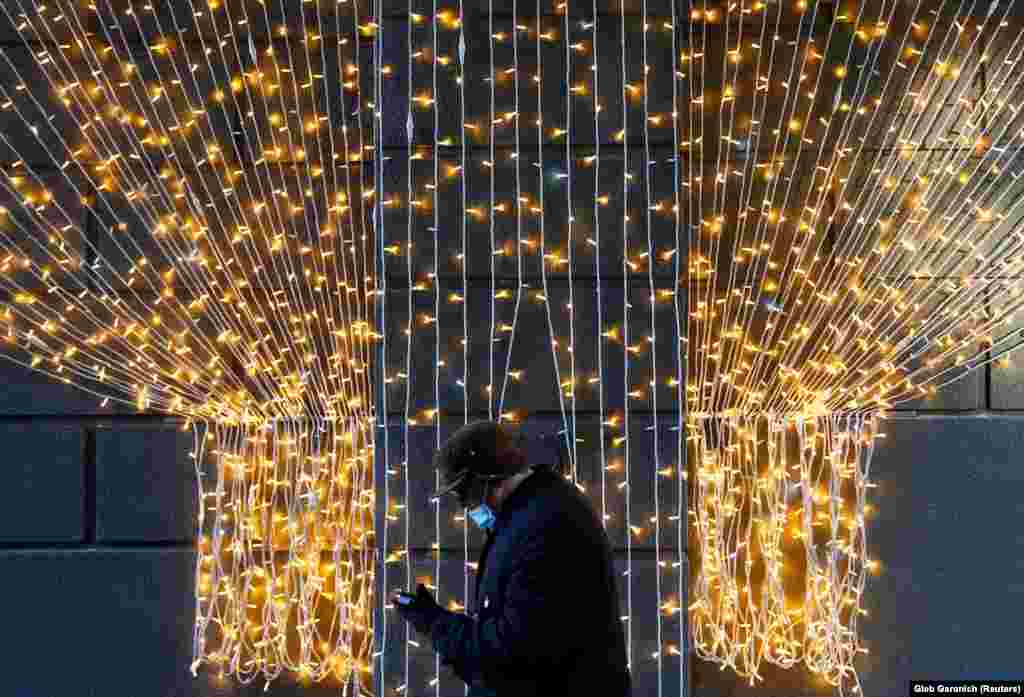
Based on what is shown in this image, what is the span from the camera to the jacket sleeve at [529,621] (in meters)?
2.59

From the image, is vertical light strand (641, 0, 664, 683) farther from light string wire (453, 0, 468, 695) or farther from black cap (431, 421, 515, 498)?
black cap (431, 421, 515, 498)

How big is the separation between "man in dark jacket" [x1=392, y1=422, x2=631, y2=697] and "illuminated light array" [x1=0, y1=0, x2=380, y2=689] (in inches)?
68.7

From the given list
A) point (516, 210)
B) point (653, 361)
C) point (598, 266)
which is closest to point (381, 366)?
point (516, 210)

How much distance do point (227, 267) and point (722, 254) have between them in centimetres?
226

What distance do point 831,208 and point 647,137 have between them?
3.35ft

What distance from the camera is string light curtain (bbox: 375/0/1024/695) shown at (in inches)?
169

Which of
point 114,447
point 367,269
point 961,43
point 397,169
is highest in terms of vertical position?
point 961,43

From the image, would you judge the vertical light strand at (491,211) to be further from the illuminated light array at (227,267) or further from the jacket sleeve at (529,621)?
the jacket sleeve at (529,621)

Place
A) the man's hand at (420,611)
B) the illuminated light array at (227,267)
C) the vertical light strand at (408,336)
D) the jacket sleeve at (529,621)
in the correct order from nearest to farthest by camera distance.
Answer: the jacket sleeve at (529,621), the man's hand at (420,611), the vertical light strand at (408,336), the illuminated light array at (227,267)

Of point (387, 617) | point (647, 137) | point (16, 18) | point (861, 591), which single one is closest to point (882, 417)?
point (861, 591)

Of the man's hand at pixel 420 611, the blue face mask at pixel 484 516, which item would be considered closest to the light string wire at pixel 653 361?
the blue face mask at pixel 484 516

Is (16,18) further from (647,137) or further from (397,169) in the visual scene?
(647,137)

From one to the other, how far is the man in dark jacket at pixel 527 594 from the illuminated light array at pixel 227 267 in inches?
68.7

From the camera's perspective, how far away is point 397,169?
434 centimetres
